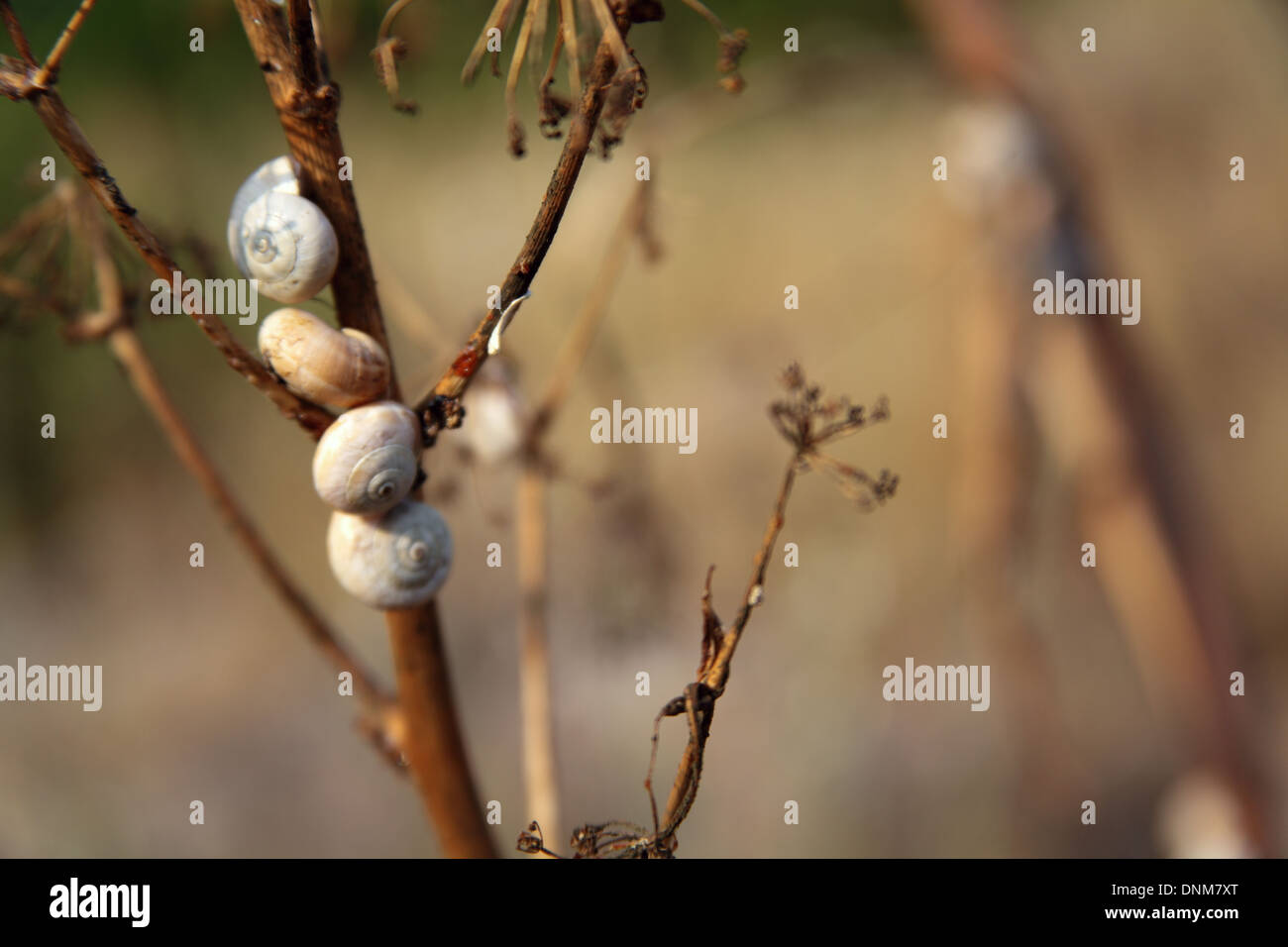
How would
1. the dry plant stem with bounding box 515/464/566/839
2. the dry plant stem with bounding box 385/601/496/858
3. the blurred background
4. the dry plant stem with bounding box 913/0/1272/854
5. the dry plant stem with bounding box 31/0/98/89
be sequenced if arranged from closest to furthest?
the dry plant stem with bounding box 31/0/98/89
the dry plant stem with bounding box 385/601/496/858
the dry plant stem with bounding box 515/464/566/839
the dry plant stem with bounding box 913/0/1272/854
the blurred background

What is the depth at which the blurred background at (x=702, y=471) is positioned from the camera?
1.50 m

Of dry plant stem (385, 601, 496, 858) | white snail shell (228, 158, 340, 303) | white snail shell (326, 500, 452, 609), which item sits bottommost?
dry plant stem (385, 601, 496, 858)

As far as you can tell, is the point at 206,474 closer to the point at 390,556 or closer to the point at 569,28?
the point at 390,556

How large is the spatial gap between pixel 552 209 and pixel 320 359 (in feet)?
0.33

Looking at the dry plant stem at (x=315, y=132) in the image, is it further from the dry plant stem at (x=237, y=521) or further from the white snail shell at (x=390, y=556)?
the dry plant stem at (x=237, y=521)

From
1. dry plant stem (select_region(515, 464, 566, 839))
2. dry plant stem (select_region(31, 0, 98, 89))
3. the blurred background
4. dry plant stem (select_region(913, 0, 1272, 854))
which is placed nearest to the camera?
dry plant stem (select_region(31, 0, 98, 89))

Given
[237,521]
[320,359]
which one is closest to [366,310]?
[320,359]

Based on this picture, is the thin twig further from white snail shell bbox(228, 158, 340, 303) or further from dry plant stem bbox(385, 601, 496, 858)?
white snail shell bbox(228, 158, 340, 303)

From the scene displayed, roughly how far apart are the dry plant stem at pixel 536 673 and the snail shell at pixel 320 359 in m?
0.28

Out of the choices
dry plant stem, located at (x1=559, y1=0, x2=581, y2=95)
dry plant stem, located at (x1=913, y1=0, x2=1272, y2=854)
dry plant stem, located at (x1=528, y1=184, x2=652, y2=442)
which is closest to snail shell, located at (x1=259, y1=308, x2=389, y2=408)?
dry plant stem, located at (x1=559, y1=0, x2=581, y2=95)

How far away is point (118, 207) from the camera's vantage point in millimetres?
311

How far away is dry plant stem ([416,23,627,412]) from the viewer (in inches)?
12.1
